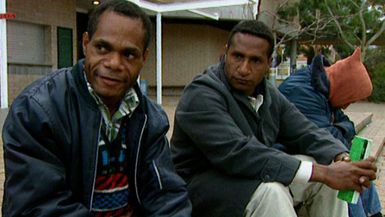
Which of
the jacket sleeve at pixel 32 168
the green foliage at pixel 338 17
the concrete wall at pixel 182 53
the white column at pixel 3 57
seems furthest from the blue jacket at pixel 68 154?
the green foliage at pixel 338 17

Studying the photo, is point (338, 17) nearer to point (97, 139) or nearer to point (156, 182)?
point (156, 182)

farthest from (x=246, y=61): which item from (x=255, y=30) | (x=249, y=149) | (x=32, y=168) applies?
(x=32, y=168)

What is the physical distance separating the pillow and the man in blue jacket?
1.61 m

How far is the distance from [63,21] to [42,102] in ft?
34.7

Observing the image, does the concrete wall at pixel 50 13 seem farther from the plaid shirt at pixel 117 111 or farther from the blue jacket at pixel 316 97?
the plaid shirt at pixel 117 111

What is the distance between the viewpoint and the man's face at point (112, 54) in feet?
5.81

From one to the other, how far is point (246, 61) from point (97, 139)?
1051 millimetres

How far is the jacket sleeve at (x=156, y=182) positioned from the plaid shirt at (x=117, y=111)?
9 cm

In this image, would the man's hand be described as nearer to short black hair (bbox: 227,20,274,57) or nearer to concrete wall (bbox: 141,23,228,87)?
short black hair (bbox: 227,20,274,57)

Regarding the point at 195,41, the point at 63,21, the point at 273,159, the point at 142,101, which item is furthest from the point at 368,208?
the point at 195,41

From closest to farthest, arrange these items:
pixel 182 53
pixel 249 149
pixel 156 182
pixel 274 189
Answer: pixel 156 182, pixel 274 189, pixel 249 149, pixel 182 53

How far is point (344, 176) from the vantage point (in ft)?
7.27

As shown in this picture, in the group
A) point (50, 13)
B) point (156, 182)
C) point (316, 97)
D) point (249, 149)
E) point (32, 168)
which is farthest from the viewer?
point (50, 13)

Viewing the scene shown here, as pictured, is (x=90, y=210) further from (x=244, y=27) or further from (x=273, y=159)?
(x=244, y=27)
